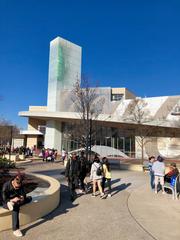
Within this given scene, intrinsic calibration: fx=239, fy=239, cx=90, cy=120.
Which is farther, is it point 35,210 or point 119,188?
point 119,188

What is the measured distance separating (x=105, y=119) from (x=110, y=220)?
29402 millimetres

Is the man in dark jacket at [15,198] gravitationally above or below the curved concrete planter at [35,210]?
above

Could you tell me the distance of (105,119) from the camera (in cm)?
3509

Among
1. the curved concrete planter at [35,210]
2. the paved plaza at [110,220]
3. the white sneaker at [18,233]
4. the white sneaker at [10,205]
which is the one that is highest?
the white sneaker at [10,205]

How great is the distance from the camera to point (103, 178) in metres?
8.73

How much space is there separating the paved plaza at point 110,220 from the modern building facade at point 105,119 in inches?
707

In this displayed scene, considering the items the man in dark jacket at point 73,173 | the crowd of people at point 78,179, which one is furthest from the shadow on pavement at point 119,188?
the man in dark jacket at point 73,173

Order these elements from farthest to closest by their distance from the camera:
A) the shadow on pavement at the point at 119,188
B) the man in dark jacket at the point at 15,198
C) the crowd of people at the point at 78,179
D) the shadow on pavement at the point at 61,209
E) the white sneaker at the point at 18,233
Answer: the shadow on pavement at the point at 119,188 → the shadow on pavement at the point at 61,209 → the crowd of people at the point at 78,179 → the man in dark jacket at the point at 15,198 → the white sneaker at the point at 18,233

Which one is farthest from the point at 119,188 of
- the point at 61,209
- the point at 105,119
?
the point at 105,119

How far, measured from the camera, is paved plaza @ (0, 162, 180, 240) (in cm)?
484

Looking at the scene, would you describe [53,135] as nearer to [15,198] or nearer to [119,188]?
[119,188]

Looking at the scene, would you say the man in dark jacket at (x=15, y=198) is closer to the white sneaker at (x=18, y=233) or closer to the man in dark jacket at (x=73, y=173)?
the white sneaker at (x=18, y=233)

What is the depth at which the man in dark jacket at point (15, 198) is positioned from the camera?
15.7 ft

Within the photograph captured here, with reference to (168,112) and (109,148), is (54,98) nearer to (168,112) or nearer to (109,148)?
(109,148)
